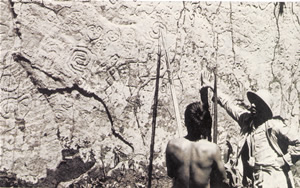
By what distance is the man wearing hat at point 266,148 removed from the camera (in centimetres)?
451

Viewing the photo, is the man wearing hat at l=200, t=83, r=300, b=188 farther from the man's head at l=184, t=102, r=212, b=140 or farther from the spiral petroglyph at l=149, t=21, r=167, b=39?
the man's head at l=184, t=102, r=212, b=140

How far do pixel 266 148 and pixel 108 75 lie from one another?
1638 mm

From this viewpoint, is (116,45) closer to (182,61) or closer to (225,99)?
(182,61)

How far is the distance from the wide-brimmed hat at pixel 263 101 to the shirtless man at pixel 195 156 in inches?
49.2

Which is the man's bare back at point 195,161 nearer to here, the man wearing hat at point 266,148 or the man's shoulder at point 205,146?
the man's shoulder at point 205,146

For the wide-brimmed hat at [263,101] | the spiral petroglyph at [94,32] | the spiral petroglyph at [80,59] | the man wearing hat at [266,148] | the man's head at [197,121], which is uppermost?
the spiral petroglyph at [94,32]

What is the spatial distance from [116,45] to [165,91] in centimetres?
65

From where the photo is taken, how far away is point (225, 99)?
15.7 ft

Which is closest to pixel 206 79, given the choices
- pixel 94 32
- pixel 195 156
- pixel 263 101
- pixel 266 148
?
pixel 263 101

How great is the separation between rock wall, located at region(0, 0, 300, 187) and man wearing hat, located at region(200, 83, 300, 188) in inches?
11.4

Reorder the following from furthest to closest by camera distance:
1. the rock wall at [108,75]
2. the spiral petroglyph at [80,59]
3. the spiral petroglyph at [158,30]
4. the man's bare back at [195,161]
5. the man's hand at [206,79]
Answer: the man's hand at [206,79], the spiral petroglyph at [158,30], the spiral petroglyph at [80,59], the rock wall at [108,75], the man's bare back at [195,161]

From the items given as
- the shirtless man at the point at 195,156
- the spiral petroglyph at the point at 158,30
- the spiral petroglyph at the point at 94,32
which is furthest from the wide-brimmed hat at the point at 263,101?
the spiral petroglyph at the point at 94,32

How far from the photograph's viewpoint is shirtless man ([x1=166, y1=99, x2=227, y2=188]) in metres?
3.39

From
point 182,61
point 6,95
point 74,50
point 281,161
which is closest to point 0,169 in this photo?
point 6,95
